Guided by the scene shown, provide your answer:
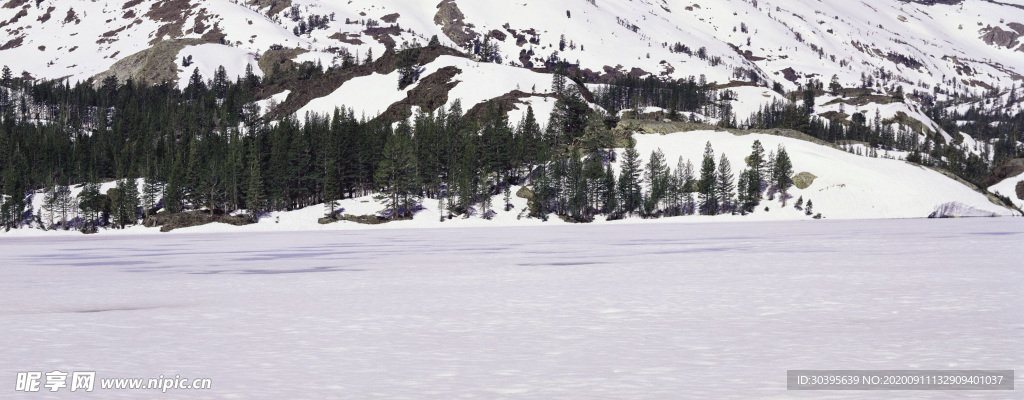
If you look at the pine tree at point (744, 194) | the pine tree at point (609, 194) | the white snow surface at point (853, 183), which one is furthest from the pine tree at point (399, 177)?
the pine tree at point (744, 194)

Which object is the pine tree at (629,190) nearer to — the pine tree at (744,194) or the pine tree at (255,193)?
the pine tree at (744,194)

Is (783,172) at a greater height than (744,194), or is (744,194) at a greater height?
(783,172)

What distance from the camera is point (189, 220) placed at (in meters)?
122

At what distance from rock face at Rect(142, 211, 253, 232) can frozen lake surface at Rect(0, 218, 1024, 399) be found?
291 feet

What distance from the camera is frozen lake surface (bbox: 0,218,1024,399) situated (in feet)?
39.7

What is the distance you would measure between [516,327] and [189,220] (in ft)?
381

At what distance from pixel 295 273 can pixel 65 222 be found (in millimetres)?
117723

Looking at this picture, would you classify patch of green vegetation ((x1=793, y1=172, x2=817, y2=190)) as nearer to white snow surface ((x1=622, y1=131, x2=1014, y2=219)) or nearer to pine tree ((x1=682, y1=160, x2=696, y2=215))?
white snow surface ((x1=622, y1=131, x2=1014, y2=219))

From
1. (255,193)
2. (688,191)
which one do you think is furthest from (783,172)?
(255,193)

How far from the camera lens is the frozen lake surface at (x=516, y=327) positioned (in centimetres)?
1211

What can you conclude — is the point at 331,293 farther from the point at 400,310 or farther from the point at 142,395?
the point at 142,395

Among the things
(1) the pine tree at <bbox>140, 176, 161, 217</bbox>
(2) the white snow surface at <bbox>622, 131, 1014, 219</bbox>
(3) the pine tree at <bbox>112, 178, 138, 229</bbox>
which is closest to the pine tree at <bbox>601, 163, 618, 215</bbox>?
(2) the white snow surface at <bbox>622, 131, 1014, 219</bbox>

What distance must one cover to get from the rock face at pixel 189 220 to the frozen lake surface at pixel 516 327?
3486 inches

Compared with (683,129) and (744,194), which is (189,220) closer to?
(744,194)
